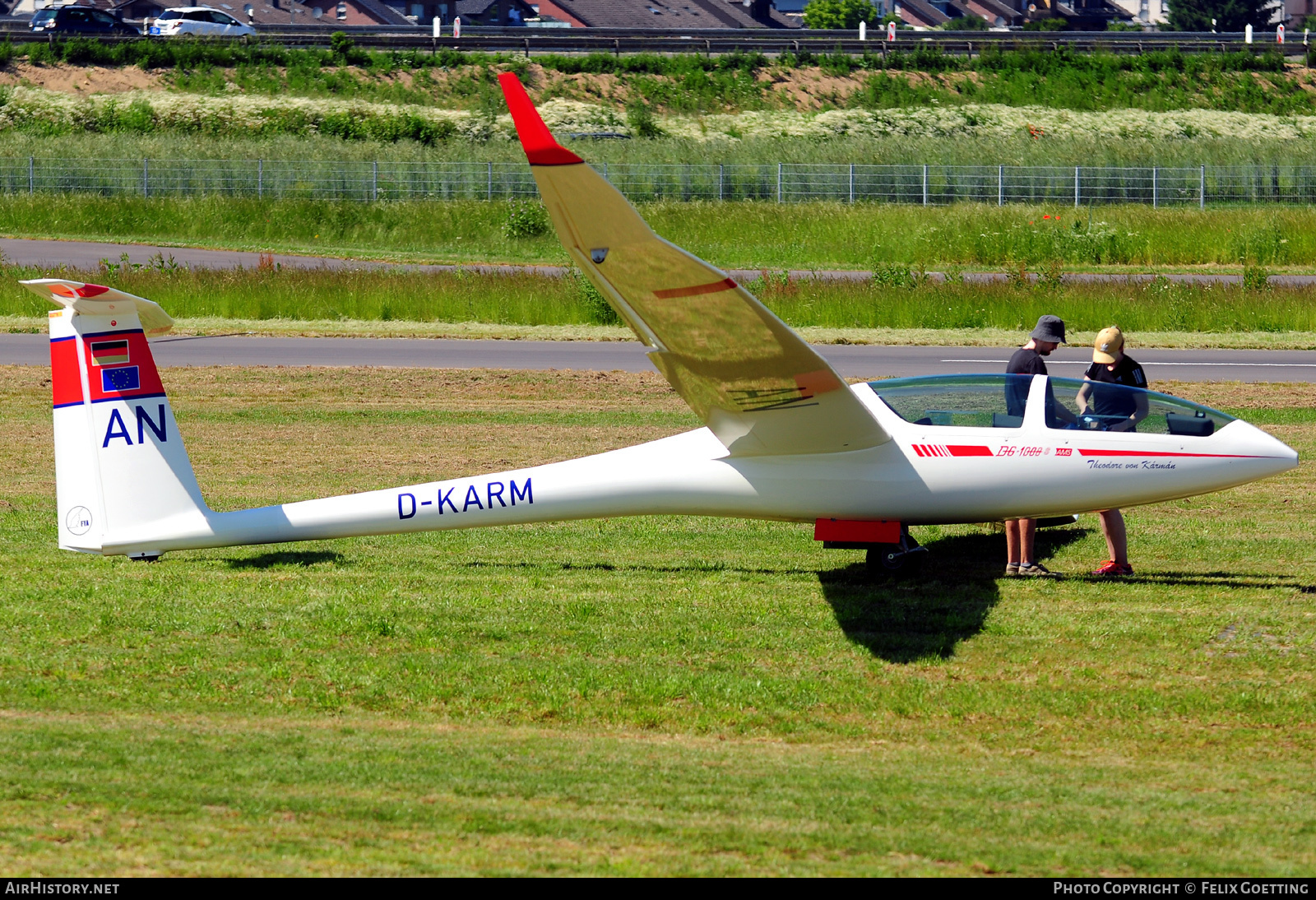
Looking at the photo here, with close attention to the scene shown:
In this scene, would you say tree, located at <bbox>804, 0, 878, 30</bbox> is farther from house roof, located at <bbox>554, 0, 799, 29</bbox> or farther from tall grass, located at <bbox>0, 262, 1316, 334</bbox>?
tall grass, located at <bbox>0, 262, 1316, 334</bbox>

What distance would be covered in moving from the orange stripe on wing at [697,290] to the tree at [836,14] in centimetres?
11900

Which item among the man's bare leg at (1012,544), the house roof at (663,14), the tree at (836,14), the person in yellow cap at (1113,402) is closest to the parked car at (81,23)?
the house roof at (663,14)

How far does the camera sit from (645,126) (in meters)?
59.3

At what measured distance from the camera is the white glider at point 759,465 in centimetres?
962

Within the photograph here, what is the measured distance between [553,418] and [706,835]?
495 inches

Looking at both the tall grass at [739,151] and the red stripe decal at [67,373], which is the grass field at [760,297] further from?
the tall grass at [739,151]

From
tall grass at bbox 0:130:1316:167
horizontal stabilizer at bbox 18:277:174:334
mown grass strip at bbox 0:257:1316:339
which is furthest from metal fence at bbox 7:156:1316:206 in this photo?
horizontal stabilizer at bbox 18:277:174:334

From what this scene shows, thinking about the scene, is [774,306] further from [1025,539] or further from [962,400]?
[962,400]

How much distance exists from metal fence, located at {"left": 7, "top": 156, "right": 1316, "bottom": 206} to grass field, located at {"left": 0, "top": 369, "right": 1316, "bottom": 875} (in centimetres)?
3466

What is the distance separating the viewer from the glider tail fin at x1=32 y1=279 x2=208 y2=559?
9.59 m

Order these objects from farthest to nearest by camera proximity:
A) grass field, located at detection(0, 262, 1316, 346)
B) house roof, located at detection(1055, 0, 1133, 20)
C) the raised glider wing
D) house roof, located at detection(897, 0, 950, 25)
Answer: house roof, located at detection(1055, 0, 1133, 20), house roof, located at detection(897, 0, 950, 25), grass field, located at detection(0, 262, 1316, 346), the raised glider wing

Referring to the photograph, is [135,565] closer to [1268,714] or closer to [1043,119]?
[1268,714]

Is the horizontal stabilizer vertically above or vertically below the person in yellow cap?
above

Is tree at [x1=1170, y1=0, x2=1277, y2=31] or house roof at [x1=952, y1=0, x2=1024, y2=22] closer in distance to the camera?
tree at [x1=1170, y1=0, x2=1277, y2=31]
